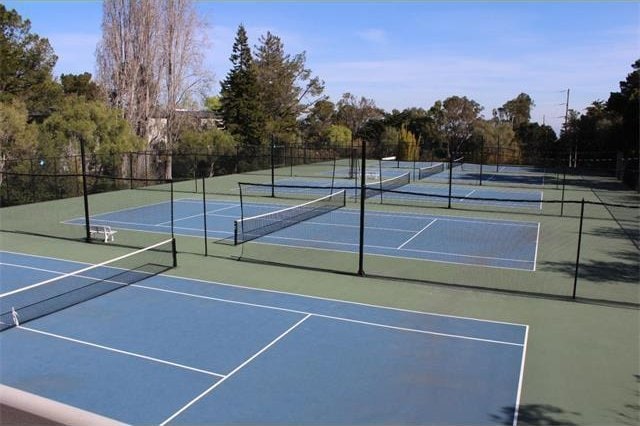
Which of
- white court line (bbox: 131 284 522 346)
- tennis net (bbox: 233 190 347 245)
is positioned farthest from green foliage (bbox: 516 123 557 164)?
white court line (bbox: 131 284 522 346)

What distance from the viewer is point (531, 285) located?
1223 cm

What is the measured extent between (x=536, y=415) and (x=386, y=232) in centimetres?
1195

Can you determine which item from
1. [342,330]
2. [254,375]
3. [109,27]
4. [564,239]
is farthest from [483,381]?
[109,27]

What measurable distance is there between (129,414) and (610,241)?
637 inches

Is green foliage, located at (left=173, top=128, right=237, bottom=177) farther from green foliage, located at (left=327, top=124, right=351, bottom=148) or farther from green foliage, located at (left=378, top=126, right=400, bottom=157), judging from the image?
green foliage, located at (left=327, top=124, right=351, bottom=148)

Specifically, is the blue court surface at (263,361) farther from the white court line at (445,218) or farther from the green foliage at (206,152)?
the green foliage at (206,152)

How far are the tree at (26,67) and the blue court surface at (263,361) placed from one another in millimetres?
29105

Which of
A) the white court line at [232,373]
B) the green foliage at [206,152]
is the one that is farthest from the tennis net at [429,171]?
the white court line at [232,373]

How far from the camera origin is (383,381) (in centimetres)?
751

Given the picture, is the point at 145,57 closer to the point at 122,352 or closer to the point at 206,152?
the point at 206,152

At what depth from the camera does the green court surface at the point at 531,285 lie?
728 centimetres

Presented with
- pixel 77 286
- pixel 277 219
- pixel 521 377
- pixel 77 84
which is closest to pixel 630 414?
pixel 521 377

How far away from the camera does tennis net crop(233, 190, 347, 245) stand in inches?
674

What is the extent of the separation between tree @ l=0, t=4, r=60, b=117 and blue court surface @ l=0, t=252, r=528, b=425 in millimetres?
29105
